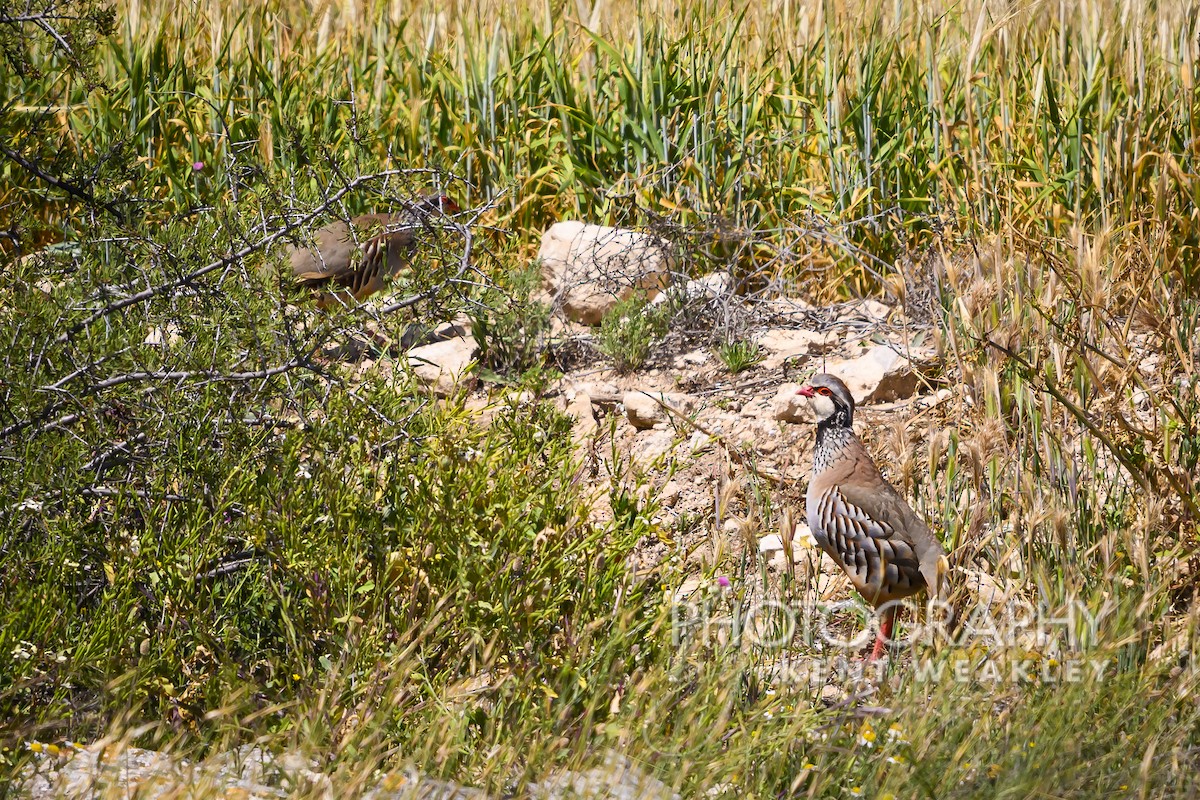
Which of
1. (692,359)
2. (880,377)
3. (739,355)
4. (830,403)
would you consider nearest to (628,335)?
(692,359)

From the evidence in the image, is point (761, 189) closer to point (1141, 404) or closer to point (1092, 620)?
point (1141, 404)

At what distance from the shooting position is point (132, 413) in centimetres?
339

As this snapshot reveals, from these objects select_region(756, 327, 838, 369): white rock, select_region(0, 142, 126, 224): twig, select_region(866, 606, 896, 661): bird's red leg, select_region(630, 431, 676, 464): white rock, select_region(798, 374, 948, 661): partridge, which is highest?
select_region(0, 142, 126, 224): twig

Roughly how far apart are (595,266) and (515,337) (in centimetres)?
59

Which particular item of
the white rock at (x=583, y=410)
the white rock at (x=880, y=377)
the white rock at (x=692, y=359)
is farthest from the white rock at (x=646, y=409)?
the white rock at (x=880, y=377)

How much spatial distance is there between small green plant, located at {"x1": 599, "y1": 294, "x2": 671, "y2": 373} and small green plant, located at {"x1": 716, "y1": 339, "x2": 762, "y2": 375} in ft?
1.15

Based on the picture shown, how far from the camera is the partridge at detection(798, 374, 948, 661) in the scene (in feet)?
12.1

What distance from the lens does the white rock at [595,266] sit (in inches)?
228

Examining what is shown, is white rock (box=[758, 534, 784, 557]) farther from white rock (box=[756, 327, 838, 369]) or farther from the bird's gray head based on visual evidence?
white rock (box=[756, 327, 838, 369])

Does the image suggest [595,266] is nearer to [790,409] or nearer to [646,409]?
[646,409]

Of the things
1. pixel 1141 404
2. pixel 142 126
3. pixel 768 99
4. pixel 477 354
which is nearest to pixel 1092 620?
pixel 1141 404

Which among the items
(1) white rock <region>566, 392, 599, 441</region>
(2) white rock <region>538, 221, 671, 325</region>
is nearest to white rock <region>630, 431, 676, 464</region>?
(1) white rock <region>566, 392, 599, 441</region>

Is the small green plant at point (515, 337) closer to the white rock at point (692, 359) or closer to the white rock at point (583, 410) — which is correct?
the white rock at point (583, 410)

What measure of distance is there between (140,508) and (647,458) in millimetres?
2045
